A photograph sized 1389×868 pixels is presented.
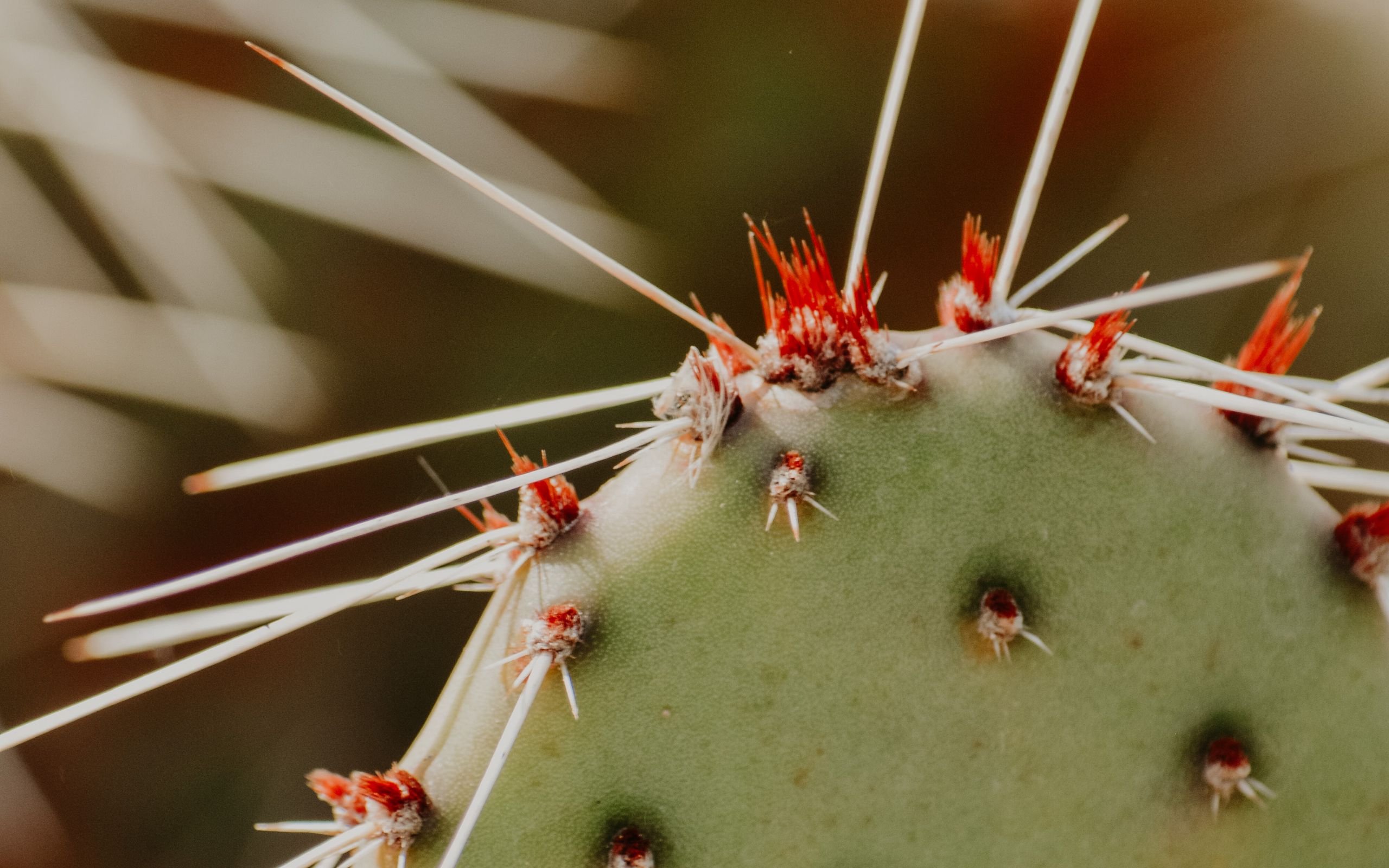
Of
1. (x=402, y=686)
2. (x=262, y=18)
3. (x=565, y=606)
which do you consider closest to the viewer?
(x=565, y=606)

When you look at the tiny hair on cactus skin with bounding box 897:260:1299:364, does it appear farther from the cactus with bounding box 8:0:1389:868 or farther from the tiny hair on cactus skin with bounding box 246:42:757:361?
the tiny hair on cactus skin with bounding box 246:42:757:361

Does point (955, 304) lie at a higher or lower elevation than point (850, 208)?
lower

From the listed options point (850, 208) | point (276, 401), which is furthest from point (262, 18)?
point (850, 208)

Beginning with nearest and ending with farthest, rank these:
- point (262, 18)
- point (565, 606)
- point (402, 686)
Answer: point (565, 606)
point (262, 18)
point (402, 686)

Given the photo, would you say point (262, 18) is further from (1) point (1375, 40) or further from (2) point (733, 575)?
(1) point (1375, 40)

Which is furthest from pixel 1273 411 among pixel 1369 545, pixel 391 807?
pixel 391 807

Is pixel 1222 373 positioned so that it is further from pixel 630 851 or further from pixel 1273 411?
pixel 630 851

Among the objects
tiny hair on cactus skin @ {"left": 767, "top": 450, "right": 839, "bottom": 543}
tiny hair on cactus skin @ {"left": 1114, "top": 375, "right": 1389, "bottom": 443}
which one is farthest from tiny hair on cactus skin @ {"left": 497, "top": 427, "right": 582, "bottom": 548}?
tiny hair on cactus skin @ {"left": 1114, "top": 375, "right": 1389, "bottom": 443}

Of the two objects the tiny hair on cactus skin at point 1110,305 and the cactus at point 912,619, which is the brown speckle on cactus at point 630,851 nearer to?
the cactus at point 912,619
